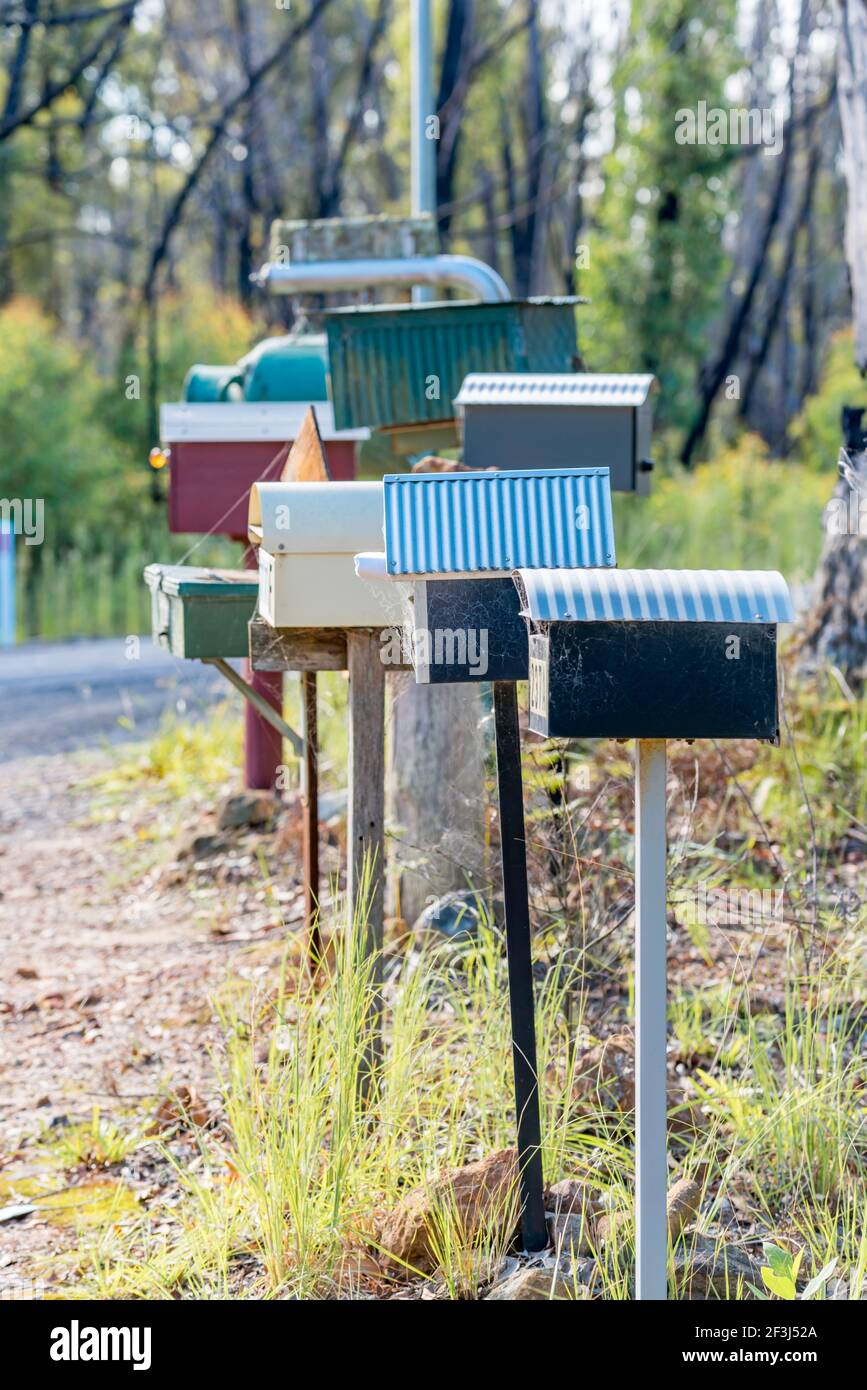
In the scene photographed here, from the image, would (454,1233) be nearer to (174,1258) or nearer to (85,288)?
(174,1258)

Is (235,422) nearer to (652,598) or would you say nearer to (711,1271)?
(652,598)

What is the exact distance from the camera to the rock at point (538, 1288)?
2.52 m

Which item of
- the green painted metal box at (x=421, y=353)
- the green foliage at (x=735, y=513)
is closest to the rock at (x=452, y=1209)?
the green painted metal box at (x=421, y=353)

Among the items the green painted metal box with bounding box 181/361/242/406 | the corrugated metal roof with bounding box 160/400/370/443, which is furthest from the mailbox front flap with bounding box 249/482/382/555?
the green painted metal box with bounding box 181/361/242/406

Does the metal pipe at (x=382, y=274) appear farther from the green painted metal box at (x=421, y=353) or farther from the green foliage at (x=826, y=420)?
the green foliage at (x=826, y=420)

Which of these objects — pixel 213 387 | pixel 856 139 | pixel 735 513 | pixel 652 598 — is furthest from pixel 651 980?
pixel 735 513

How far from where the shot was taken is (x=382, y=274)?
5375 millimetres

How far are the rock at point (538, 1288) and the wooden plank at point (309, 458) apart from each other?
1.60m

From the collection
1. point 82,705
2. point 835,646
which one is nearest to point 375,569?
point 835,646

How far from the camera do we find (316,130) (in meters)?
21.7

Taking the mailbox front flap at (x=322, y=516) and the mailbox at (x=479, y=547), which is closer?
the mailbox at (x=479, y=547)

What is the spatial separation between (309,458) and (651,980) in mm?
1447

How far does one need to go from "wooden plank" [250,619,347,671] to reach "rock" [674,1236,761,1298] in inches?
55.2

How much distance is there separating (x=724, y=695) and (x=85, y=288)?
30.5 meters
